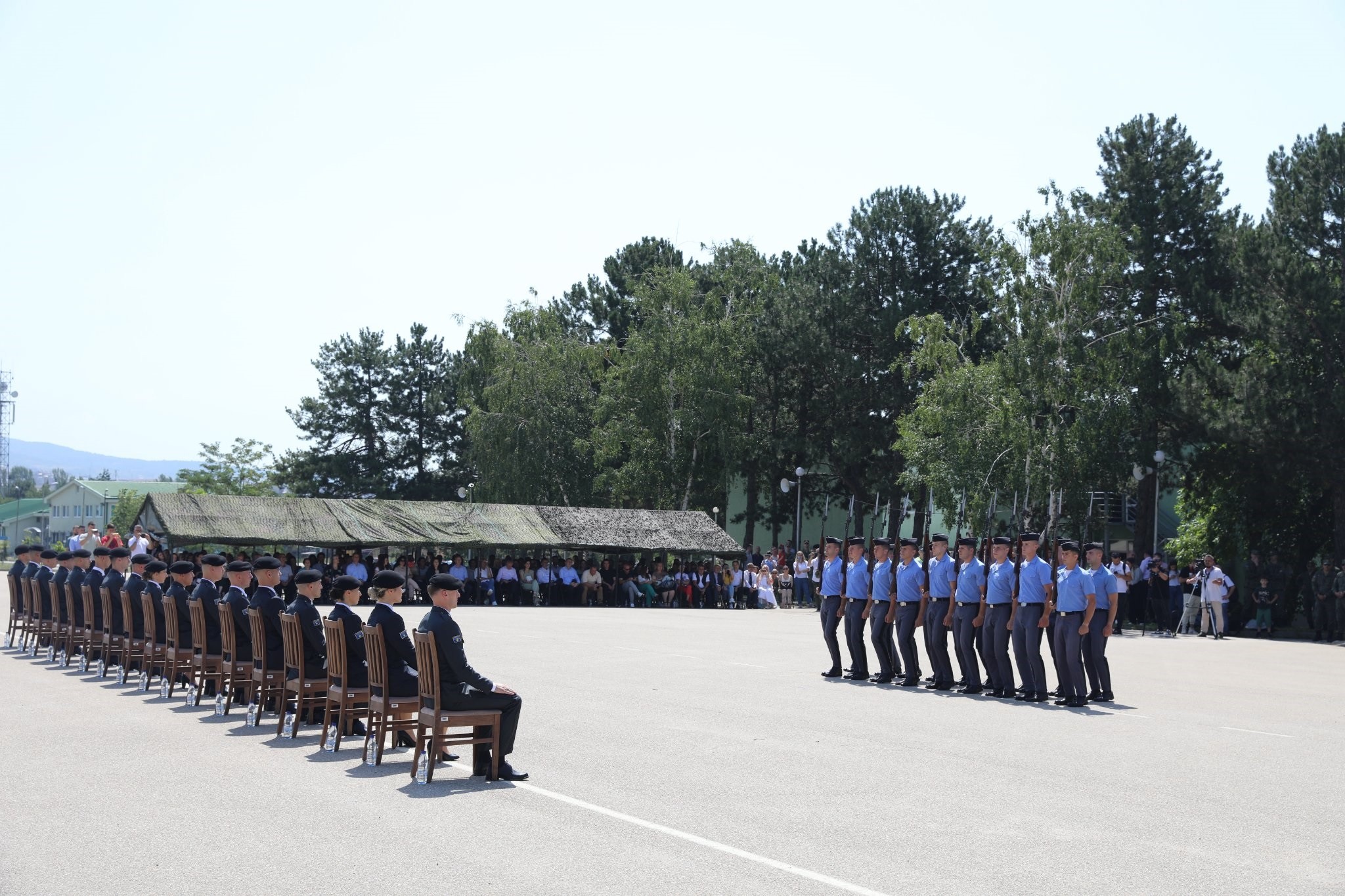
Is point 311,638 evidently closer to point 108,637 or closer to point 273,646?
point 273,646

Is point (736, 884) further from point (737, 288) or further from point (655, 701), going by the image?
point (737, 288)

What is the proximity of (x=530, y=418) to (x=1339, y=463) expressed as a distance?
3445 centimetres

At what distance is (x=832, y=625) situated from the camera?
58.0ft

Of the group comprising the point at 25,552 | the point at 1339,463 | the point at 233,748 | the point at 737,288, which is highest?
the point at 737,288

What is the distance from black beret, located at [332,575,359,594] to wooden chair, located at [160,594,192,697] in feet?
10.9

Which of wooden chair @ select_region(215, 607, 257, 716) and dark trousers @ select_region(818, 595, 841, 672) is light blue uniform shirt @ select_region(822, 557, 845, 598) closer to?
dark trousers @ select_region(818, 595, 841, 672)

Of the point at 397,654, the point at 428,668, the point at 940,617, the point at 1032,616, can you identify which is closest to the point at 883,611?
the point at 940,617

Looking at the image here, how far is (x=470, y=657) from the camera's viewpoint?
19.0m

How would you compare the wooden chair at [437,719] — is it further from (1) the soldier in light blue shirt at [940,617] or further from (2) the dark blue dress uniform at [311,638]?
(1) the soldier in light blue shirt at [940,617]

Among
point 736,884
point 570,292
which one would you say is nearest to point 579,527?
point 570,292

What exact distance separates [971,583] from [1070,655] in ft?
5.46

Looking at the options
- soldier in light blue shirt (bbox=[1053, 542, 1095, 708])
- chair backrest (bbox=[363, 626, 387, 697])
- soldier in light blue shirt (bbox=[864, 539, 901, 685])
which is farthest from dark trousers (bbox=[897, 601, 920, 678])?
chair backrest (bbox=[363, 626, 387, 697])

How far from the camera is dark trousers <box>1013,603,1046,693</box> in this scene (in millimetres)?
15523

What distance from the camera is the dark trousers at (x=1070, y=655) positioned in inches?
592
